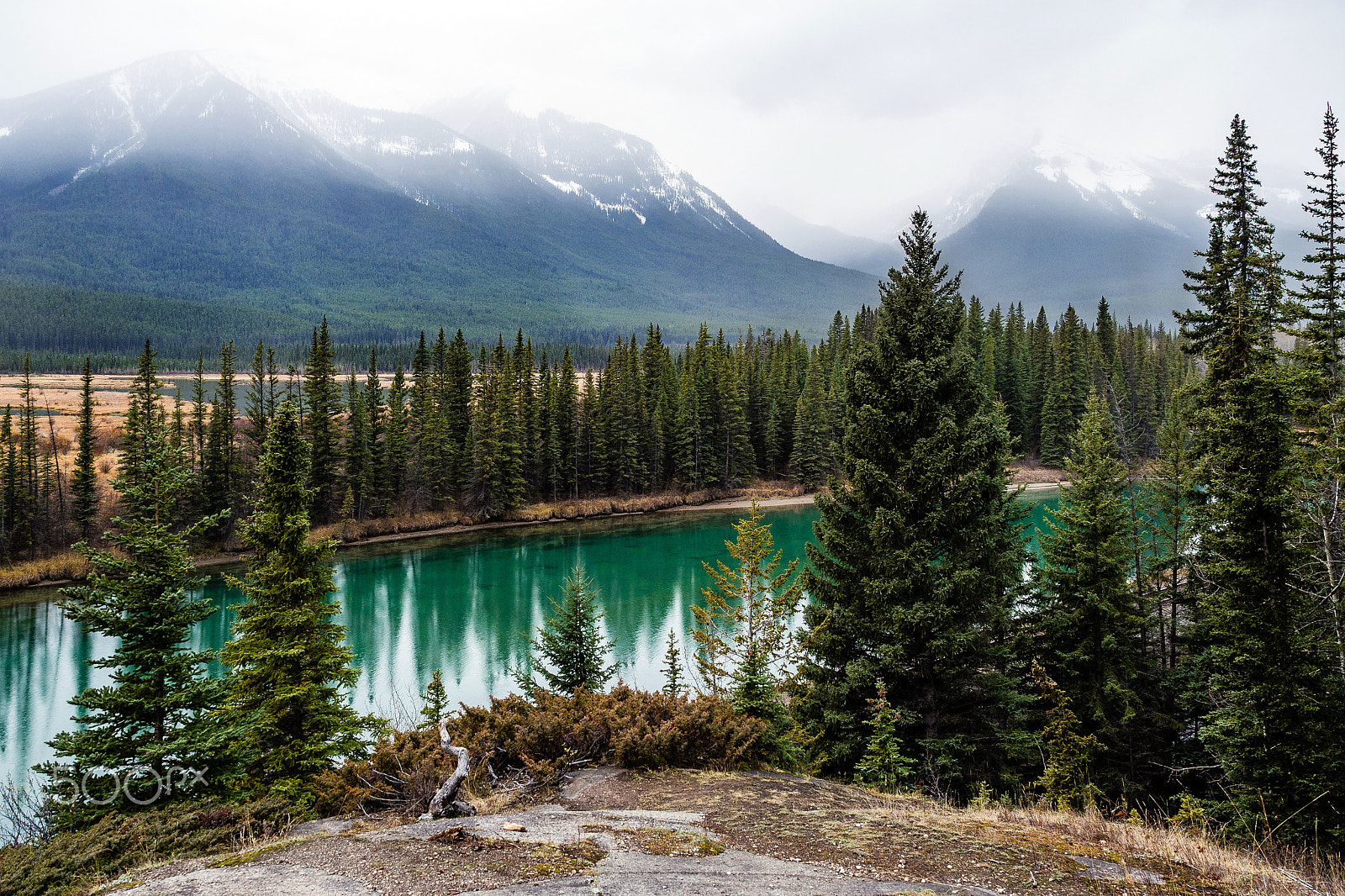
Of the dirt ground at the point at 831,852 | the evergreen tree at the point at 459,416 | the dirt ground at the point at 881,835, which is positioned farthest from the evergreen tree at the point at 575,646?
the evergreen tree at the point at 459,416

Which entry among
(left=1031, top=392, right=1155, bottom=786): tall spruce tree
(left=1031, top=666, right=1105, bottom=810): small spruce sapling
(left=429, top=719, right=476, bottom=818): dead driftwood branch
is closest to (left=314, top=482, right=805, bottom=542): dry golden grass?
(left=1031, top=392, right=1155, bottom=786): tall spruce tree

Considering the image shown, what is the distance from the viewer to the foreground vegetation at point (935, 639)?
10.9m

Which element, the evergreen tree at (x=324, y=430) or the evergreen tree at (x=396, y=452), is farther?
the evergreen tree at (x=396, y=452)

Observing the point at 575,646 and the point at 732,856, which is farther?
the point at 575,646

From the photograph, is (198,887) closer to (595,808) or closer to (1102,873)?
(595,808)

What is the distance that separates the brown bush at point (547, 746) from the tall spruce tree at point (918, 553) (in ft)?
13.8

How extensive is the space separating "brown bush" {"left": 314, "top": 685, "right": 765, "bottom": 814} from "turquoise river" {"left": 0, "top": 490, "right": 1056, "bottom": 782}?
6.32m

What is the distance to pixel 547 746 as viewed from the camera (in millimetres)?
10102

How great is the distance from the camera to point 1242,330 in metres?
16.1

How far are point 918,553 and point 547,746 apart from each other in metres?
8.25

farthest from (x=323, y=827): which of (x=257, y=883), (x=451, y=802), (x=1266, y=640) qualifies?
(x=1266, y=640)

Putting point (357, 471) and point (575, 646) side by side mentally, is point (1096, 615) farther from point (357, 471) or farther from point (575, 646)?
point (357, 471)

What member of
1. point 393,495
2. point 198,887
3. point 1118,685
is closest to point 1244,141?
point 1118,685

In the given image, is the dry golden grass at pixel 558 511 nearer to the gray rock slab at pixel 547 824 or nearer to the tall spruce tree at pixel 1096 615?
the tall spruce tree at pixel 1096 615
